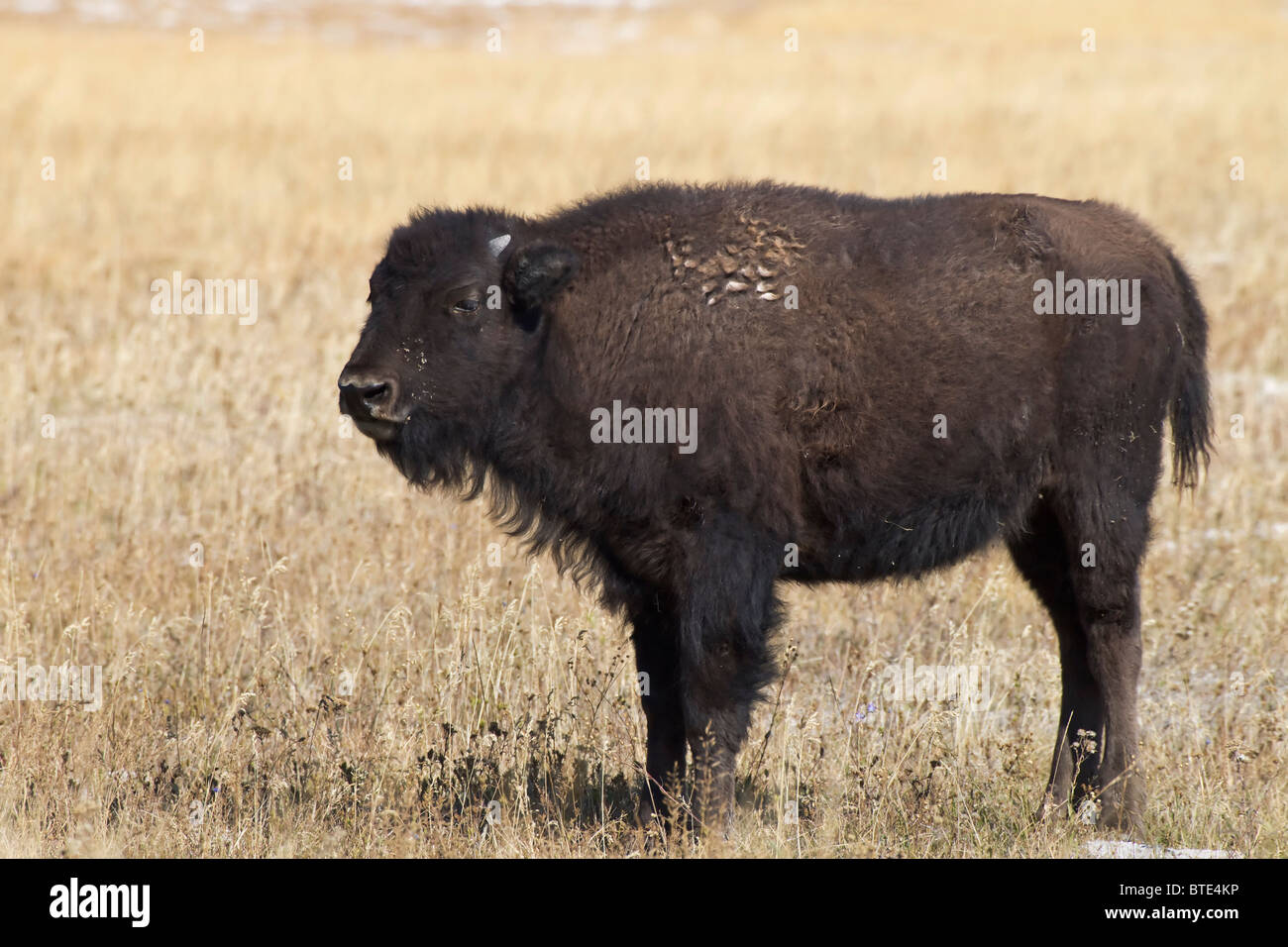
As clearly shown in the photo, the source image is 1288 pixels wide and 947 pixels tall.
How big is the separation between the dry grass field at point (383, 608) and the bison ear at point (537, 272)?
1832 millimetres

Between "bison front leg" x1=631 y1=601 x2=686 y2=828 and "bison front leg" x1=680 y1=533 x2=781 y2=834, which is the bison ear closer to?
"bison front leg" x1=680 y1=533 x2=781 y2=834

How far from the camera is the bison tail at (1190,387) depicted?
654 cm

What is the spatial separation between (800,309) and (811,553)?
1053 mm

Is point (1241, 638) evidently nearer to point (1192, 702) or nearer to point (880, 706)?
point (1192, 702)

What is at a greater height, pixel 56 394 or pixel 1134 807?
pixel 56 394

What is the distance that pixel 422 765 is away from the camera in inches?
251

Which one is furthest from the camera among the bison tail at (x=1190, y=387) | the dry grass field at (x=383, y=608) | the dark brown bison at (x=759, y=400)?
the bison tail at (x=1190, y=387)

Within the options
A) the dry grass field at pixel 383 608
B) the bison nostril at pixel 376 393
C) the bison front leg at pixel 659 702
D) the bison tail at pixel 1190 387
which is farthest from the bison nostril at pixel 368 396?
the bison tail at pixel 1190 387

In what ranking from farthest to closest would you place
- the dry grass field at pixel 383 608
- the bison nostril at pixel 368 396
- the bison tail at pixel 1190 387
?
A: 1. the bison tail at pixel 1190 387
2. the dry grass field at pixel 383 608
3. the bison nostril at pixel 368 396

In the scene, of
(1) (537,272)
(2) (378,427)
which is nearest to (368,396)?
(2) (378,427)

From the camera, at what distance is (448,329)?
580cm

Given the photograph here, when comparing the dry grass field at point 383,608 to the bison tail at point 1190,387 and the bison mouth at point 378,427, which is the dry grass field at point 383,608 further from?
the bison mouth at point 378,427

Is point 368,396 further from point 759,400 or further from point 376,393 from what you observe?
point 759,400

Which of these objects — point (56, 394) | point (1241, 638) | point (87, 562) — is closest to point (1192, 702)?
point (1241, 638)
